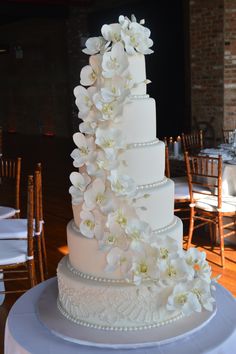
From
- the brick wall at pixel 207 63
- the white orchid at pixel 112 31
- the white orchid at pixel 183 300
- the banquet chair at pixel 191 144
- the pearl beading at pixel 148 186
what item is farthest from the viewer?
the brick wall at pixel 207 63

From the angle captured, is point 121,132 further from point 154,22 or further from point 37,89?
point 37,89

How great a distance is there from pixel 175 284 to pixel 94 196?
1.25 feet

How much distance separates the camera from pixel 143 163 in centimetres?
169

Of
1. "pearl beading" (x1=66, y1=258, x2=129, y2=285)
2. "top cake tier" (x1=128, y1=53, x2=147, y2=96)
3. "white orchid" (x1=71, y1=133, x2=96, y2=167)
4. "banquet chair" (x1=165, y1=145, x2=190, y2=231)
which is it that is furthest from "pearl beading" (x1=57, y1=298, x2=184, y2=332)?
"banquet chair" (x1=165, y1=145, x2=190, y2=231)

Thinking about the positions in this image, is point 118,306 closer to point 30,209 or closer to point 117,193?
point 117,193

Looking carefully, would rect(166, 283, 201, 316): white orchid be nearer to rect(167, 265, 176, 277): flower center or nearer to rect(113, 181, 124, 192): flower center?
rect(167, 265, 176, 277): flower center

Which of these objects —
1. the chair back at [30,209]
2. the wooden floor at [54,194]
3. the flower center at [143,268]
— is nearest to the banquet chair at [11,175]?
the wooden floor at [54,194]

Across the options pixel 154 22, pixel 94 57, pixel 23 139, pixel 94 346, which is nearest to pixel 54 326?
pixel 94 346

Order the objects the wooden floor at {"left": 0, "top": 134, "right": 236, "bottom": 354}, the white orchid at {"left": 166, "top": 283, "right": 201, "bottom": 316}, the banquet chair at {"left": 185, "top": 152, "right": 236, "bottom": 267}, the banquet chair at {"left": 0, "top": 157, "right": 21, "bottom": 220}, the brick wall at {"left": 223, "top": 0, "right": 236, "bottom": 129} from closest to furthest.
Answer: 1. the white orchid at {"left": 166, "top": 283, "right": 201, "bottom": 316}
2. the banquet chair at {"left": 0, "top": 157, "right": 21, "bottom": 220}
3. the wooden floor at {"left": 0, "top": 134, "right": 236, "bottom": 354}
4. the banquet chair at {"left": 185, "top": 152, "right": 236, "bottom": 267}
5. the brick wall at {"left": 223, "top": 0, "right": 236, "bottom": 129}

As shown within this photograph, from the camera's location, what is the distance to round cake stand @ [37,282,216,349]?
1.55 metres

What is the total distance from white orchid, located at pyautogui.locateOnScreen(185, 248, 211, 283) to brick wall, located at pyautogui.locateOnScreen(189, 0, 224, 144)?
5.75 meters

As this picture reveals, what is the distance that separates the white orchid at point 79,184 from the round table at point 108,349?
470mm

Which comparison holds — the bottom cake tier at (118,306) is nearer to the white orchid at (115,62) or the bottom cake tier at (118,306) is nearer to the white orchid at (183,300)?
the white orchid at (183,300)

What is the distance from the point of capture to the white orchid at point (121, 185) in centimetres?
154
